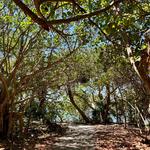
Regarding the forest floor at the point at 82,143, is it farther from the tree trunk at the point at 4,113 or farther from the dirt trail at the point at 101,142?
the tree trunk at the point at 4,113

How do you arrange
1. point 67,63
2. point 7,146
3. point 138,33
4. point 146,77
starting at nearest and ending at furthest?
point 146,77 < point 138,33 < point 7,146 < point 67,63

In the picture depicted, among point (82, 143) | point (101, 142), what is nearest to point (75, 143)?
point (82, 143)

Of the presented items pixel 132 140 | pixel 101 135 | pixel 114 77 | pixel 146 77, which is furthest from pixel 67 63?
pixel 146 77

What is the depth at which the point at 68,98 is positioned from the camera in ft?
99.7

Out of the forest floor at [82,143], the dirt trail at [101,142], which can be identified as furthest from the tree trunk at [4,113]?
the dirt trail at [101,142]

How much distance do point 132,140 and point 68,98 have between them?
15.9 metres

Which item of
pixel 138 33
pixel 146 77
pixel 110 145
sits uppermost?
pixel 138 33

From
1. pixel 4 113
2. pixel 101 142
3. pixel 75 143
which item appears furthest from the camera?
pixel 4 113

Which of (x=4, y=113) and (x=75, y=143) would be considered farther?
(x=4, y=113)

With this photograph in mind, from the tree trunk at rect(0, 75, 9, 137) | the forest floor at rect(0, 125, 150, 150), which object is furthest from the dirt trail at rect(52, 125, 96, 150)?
the tree trunk at rect(0, 75, 9, 137)

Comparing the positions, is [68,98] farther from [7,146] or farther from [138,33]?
[138,33]

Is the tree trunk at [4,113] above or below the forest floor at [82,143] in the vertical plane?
above

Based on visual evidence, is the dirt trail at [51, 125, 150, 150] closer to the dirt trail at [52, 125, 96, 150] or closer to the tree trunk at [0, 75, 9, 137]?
the dirt trail at [52, 125, 96, 150]

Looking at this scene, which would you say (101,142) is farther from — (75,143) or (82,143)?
(75,143)
